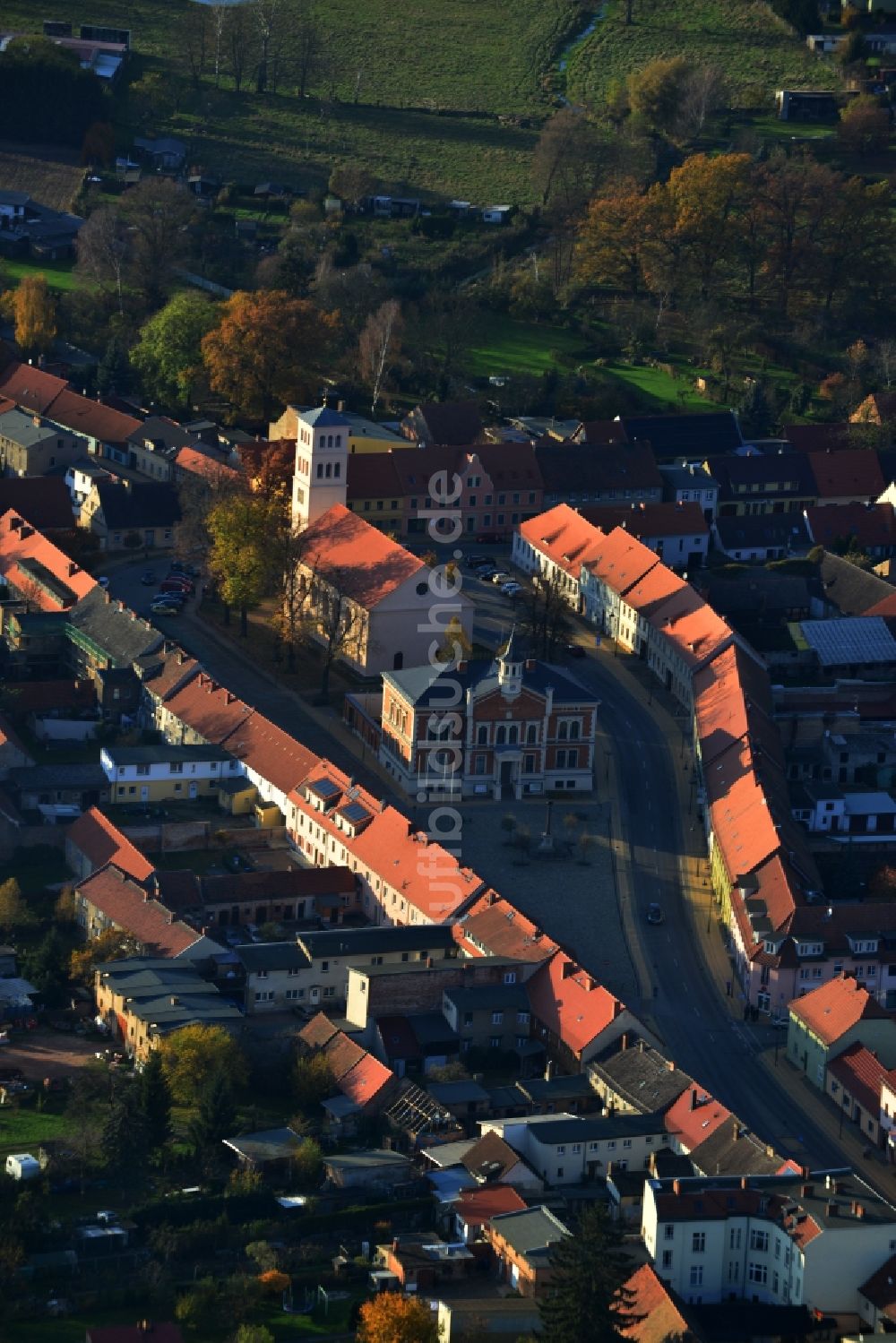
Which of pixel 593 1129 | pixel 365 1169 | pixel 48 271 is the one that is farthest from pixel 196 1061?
pixel 48 271

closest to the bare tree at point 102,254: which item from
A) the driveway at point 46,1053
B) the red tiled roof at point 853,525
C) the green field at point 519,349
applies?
the green field at point 519,349

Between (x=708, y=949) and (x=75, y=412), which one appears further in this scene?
(x=75, y=412)

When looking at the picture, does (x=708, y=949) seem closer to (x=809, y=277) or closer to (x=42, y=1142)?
(x=42, y=1142)

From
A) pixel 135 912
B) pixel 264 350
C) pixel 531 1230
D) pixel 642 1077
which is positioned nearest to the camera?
pixel 531 1230

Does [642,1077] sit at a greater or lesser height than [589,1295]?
lesser

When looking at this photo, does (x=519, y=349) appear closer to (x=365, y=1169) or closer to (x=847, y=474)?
(x=847, y=474)

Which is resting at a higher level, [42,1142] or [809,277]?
[809,277]

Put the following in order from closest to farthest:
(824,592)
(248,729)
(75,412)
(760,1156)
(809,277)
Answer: (760,1156) → (248,729) → (824,592) → (75,412) → (809,277)

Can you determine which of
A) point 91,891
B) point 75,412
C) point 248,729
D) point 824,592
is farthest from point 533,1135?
point 75,412
